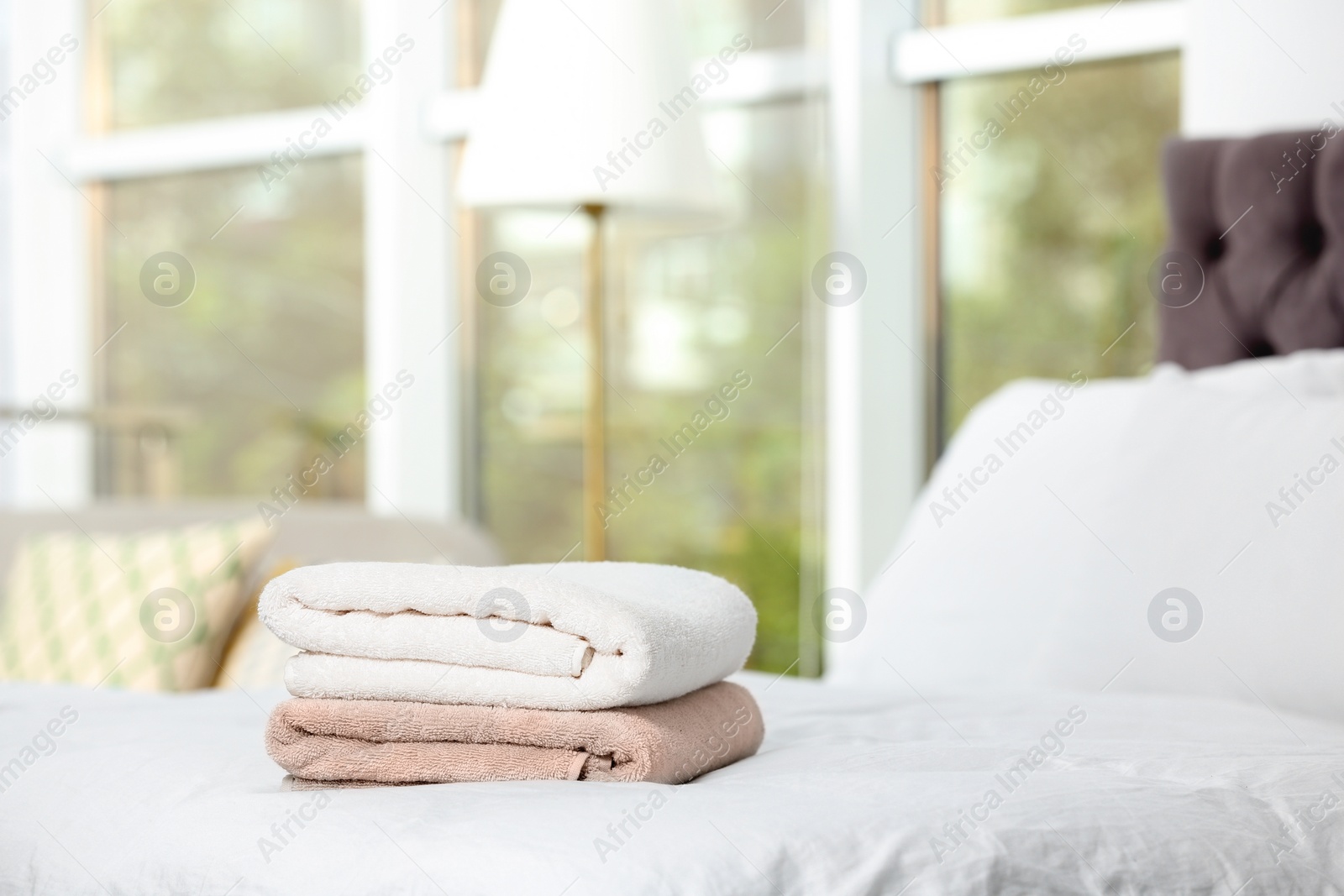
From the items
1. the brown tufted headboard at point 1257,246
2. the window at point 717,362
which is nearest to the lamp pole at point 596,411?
the window at point 717,362

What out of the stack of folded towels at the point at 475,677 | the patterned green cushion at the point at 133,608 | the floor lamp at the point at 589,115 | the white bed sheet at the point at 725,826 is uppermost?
the floor lamp at the point at 589,115

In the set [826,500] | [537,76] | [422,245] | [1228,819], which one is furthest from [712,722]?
[422,245]

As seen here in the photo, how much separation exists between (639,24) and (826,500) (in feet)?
3.51

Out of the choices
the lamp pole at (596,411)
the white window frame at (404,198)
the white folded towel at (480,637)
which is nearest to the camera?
the white folded towel at (480,637)

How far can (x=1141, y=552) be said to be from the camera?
1.39m

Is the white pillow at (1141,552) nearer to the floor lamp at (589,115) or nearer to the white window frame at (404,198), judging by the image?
the floor lamp at (589,115)

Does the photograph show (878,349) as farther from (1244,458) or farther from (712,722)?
(712,722)

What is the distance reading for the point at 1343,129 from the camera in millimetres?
1912

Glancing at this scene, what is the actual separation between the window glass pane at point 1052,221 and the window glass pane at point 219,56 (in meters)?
1.74

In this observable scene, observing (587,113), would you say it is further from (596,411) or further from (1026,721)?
(1026,721)

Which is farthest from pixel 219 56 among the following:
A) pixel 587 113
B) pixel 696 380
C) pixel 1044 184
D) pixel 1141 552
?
pixel 1141 552

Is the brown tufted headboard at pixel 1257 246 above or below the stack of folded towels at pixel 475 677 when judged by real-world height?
above

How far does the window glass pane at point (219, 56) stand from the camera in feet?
11.8

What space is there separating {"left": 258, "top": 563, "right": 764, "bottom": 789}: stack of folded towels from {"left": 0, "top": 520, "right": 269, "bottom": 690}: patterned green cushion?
120 centimetres
